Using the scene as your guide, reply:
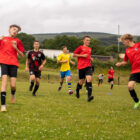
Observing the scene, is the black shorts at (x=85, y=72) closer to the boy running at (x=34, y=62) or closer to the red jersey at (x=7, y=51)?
the boy running at (x=34, y=62)

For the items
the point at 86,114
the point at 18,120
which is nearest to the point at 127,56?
the point at 86,114

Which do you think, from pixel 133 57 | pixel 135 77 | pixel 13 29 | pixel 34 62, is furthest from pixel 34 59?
pixel 135 77

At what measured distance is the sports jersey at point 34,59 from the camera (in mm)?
11641

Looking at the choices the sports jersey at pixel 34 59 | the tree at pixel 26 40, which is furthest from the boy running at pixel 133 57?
the tree at pixel 26 40

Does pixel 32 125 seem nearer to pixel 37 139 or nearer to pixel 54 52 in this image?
pixel 37 139

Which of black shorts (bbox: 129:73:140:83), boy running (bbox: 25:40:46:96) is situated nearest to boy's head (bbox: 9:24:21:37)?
black shorts (bbox: 129:73:140:83)

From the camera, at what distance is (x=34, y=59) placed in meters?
11.6

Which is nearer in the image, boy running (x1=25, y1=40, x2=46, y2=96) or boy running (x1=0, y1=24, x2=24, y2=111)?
boy running (x1=0, y1=24, x2=24, y2=111)

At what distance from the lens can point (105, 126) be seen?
5215mm

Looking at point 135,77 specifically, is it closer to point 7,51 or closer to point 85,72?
point 85,72

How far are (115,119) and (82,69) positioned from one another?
189 inches

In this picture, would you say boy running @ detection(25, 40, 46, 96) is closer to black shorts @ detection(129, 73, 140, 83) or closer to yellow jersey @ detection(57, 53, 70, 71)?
yellow jersey @ detection(57, 53, 70, 71)

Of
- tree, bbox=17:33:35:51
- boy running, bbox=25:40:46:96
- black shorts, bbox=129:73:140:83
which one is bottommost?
black shorts, bbox=129:73:140:83

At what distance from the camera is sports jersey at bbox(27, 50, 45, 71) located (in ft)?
38.2
